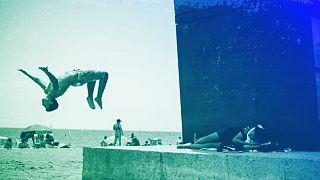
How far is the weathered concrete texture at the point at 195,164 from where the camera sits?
5.02 metres

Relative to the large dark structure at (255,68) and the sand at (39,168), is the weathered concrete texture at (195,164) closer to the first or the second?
the large dark structure at (255,68)

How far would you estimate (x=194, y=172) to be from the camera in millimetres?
6281

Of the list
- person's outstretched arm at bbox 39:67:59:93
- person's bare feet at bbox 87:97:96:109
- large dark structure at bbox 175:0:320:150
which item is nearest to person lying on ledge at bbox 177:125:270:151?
large dark structure at bbox 175:0:320:150

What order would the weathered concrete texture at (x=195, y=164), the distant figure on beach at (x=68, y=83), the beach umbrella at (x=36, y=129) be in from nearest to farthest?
the weathered concrete texture at (x=195, y=164) < the distant figure on beach at (x=68, y=83) < the beach umbrella at (x=36, y=129)

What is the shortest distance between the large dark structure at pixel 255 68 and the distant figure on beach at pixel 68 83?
277 cm

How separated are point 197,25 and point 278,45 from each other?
91.9 inches

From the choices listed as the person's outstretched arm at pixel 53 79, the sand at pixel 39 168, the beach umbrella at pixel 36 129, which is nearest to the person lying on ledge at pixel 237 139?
the person's outstretched arm at pixel 53 79

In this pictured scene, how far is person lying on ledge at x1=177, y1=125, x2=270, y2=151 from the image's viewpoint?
6.59 m

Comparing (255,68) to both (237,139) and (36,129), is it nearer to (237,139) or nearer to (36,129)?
(237,139)

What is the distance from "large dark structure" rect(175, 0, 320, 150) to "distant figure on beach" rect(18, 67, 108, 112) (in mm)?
2767

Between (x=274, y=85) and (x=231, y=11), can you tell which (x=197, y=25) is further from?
(x=274, y=85)

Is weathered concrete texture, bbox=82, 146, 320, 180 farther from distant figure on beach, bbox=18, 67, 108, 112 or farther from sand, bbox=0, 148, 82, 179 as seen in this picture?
sand, bbox=0, 148, 82, 179

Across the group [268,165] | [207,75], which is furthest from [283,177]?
[207,75]

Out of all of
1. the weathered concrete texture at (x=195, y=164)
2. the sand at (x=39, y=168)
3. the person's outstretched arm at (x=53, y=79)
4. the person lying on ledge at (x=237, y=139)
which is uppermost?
the person's outstretched arm at (x=53, y=79)
